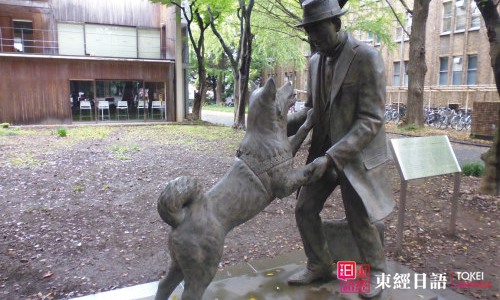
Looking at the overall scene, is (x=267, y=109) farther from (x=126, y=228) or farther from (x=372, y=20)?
(x=372, y=20)

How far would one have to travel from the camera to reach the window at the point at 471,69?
80.1 ft

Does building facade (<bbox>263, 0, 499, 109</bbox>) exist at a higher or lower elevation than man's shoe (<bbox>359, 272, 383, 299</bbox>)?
higher

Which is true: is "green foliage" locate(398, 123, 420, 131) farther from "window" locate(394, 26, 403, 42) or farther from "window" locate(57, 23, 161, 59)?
"window" locate(394, 26, 403, 42)

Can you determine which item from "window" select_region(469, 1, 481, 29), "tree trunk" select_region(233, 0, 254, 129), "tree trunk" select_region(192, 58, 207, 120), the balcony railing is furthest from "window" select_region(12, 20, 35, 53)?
"window" select_region(469, 1, 481, 29)

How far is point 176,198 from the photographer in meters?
2.39

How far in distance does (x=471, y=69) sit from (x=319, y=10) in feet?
85.4

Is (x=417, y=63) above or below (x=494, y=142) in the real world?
above

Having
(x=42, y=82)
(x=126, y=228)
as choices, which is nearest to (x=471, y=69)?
(x=42, y=82)

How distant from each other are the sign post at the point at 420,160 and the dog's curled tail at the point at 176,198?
3123 mm

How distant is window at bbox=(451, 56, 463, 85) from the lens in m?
25.3

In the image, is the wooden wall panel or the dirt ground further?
the wooden wall panel

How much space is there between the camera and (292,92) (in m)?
2.85

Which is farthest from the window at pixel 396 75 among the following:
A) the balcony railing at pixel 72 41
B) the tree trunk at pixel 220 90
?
the balcony railing at pixel 72 41

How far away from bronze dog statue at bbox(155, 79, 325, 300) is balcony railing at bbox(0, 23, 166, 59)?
20.8m
